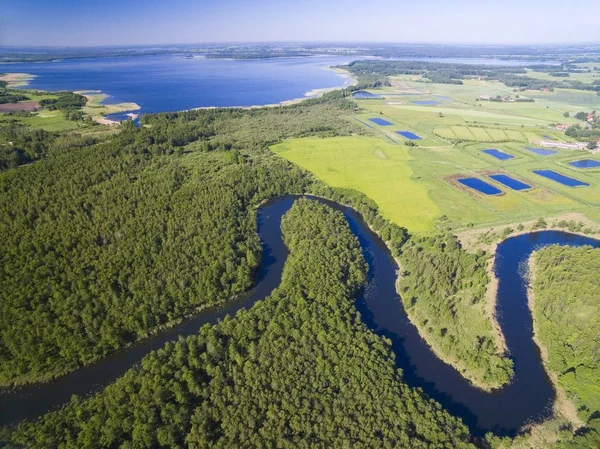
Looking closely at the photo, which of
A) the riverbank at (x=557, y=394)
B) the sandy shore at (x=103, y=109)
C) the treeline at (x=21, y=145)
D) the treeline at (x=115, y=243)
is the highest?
the sandy shore at (x=103, y=109)

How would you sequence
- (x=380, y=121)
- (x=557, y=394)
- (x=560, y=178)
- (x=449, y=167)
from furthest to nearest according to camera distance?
(x=380, y=121)
(x=449, y=167)
(x=560, y=178)
(x=557, y=394)

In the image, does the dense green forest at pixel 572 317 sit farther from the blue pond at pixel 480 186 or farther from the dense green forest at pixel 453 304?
the blue pond at pixel 480 186

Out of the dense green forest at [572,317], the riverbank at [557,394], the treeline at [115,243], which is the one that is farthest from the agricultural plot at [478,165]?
the treeline at [115,243]

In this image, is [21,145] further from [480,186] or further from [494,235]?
[480,186]

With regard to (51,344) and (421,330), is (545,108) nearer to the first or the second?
(421,330)

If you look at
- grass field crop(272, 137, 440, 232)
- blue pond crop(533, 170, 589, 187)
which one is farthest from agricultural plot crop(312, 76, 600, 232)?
blue pond crop(533, 170, 589, 187)

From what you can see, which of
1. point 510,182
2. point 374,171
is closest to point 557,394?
point 510,182
